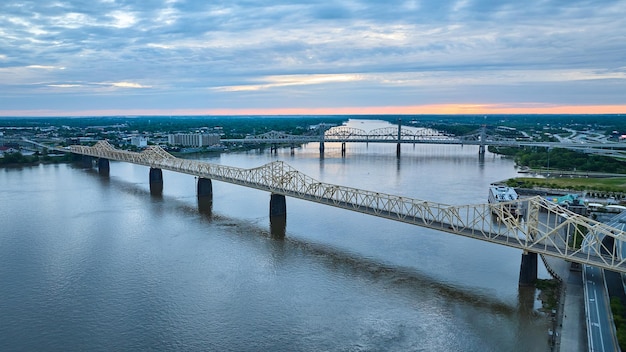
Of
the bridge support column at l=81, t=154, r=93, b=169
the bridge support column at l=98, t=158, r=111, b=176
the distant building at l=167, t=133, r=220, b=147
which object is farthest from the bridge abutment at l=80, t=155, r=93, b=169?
the distant building at l=167, t=133, r=220, b=147

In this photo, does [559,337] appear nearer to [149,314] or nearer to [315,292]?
[315,292]

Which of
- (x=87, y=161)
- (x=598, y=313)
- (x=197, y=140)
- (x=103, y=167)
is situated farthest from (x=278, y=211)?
(x=197, y=140)

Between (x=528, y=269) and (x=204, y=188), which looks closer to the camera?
(x=528, y=269)

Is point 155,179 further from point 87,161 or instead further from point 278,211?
point 87,161

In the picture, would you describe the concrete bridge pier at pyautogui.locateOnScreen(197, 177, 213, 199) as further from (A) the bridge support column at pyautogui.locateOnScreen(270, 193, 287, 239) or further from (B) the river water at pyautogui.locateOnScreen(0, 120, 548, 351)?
(A) the bridge support column at pyautogui.locateOnScreen(270, 193, 287, 239)

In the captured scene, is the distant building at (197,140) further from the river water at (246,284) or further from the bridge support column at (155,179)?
the river water at (246,284)

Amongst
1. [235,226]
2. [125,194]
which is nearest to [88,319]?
[235,226]
